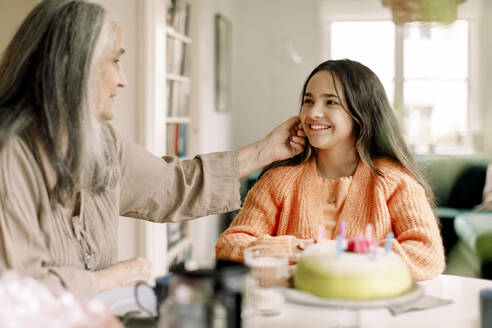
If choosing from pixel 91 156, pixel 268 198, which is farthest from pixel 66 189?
pixel 268 198

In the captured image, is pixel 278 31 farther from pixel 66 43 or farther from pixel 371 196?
pixel 66 43

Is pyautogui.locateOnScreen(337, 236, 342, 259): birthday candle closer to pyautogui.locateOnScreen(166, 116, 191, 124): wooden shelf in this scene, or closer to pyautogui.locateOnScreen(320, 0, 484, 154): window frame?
pyautogui.locateOnScreen(166, 116, 191, 124): wooden shelf

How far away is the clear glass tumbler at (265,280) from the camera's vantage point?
1031 millimetres

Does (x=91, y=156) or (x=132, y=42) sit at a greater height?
(x=132, y=42)

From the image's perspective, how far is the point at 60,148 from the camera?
1.18 meters

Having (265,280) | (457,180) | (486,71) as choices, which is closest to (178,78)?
(457,180)

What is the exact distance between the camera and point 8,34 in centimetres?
230

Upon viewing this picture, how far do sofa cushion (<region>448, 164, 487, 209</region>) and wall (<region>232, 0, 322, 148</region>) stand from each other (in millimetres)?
1777

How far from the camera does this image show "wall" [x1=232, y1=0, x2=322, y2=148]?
5496 mm

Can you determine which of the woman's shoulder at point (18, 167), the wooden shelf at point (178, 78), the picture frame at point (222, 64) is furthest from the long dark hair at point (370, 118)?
the picture frame at point (222, 64)

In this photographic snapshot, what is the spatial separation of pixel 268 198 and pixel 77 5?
2.88ft

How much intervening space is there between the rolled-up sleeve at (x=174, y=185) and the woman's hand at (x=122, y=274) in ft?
0.89

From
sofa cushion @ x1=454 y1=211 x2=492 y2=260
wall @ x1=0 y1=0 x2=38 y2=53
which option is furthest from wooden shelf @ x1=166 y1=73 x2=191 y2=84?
sofa cushion @ x1=454 y1=211 x2=492 y2=260

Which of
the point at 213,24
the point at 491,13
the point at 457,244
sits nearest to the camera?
the point at 457,244
